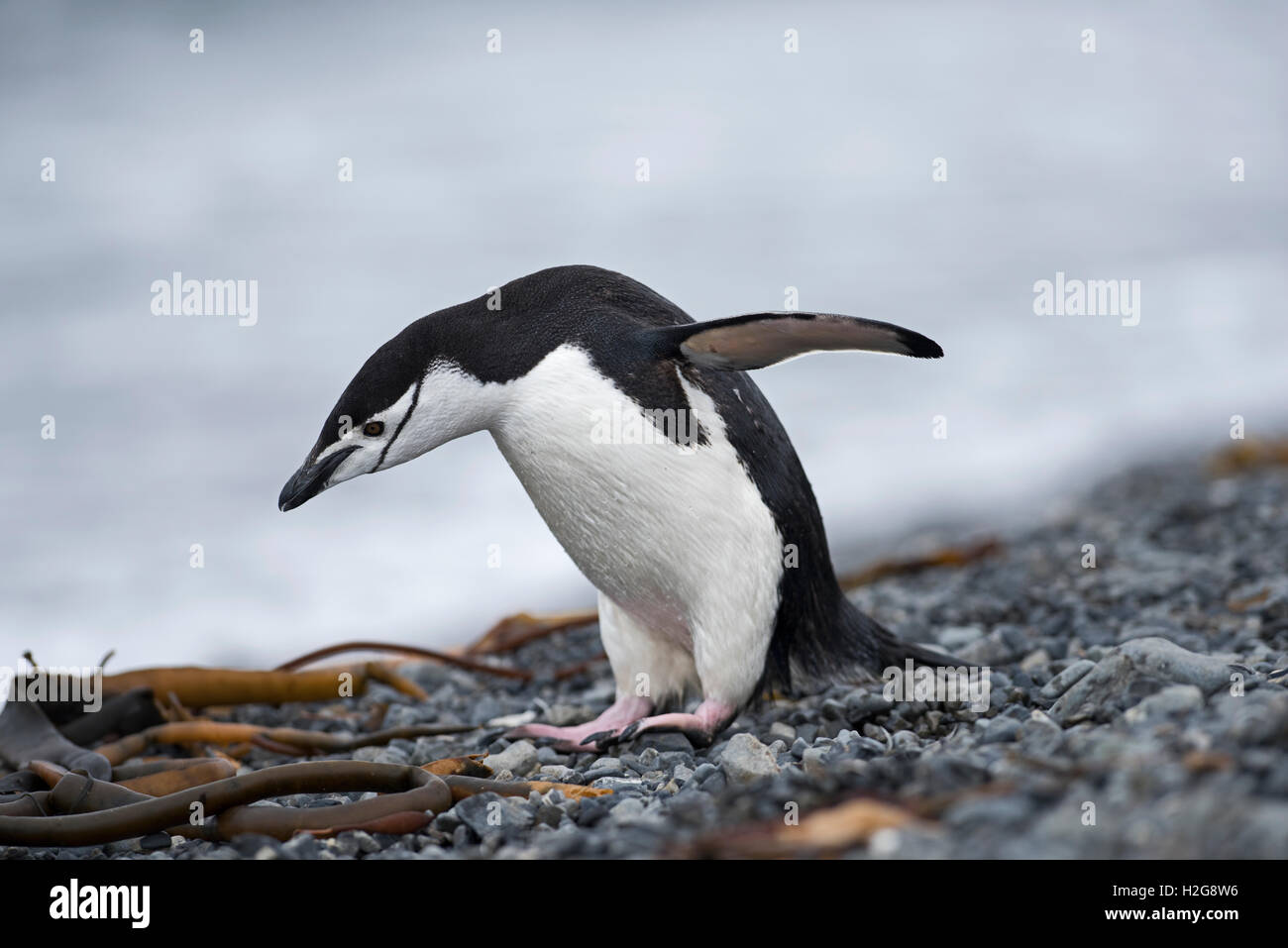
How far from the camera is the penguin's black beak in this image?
3.67 m

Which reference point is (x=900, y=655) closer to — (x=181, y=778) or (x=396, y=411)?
(x=396, y=411)

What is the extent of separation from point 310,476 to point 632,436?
0.93m

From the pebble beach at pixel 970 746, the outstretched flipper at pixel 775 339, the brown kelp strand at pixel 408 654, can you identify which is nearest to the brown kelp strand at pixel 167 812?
the pebble beach at pixel 970 746

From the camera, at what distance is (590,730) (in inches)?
153

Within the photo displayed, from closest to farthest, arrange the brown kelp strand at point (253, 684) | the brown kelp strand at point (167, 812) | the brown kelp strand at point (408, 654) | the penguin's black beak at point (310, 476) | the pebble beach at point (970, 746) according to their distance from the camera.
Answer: the pebble beach at point (970, 746)
the brown kelp strand at point (167, 812)
the penguin's black beak at point (310, 476)
the brown kelp strand at point (253, 684)
the brown kelp strand at point (408, 654)

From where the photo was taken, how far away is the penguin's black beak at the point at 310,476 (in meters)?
3.67

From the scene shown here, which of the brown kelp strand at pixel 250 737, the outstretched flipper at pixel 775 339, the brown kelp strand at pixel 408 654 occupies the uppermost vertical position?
the outstretched flipper at pixel 775 339

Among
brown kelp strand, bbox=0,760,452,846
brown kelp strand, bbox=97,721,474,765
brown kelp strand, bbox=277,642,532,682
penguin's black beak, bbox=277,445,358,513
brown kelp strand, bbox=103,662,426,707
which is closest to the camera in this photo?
brown kelp strand, bbox=0,760,452,846

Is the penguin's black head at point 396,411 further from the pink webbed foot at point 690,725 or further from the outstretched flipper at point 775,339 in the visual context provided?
the pink webbed foot at point 690,725

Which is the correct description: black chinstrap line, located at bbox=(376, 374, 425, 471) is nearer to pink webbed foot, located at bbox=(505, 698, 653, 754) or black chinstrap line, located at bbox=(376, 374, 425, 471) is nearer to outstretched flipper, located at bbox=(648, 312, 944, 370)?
outstretched flipper, located at bbox=(648, 312, 944, 370)

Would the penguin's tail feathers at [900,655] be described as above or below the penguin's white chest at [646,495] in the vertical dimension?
below

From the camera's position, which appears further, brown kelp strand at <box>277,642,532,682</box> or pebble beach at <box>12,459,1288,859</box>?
brown kelp strand at <box>277,642,532,682</box>

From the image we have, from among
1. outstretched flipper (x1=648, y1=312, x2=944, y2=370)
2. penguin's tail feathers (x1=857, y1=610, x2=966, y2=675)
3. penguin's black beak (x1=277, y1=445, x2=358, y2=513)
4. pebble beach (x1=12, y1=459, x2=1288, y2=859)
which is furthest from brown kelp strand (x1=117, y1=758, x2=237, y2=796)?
penguin's tail feathers (x1=857, y1=610, x2=966, y2=675)
